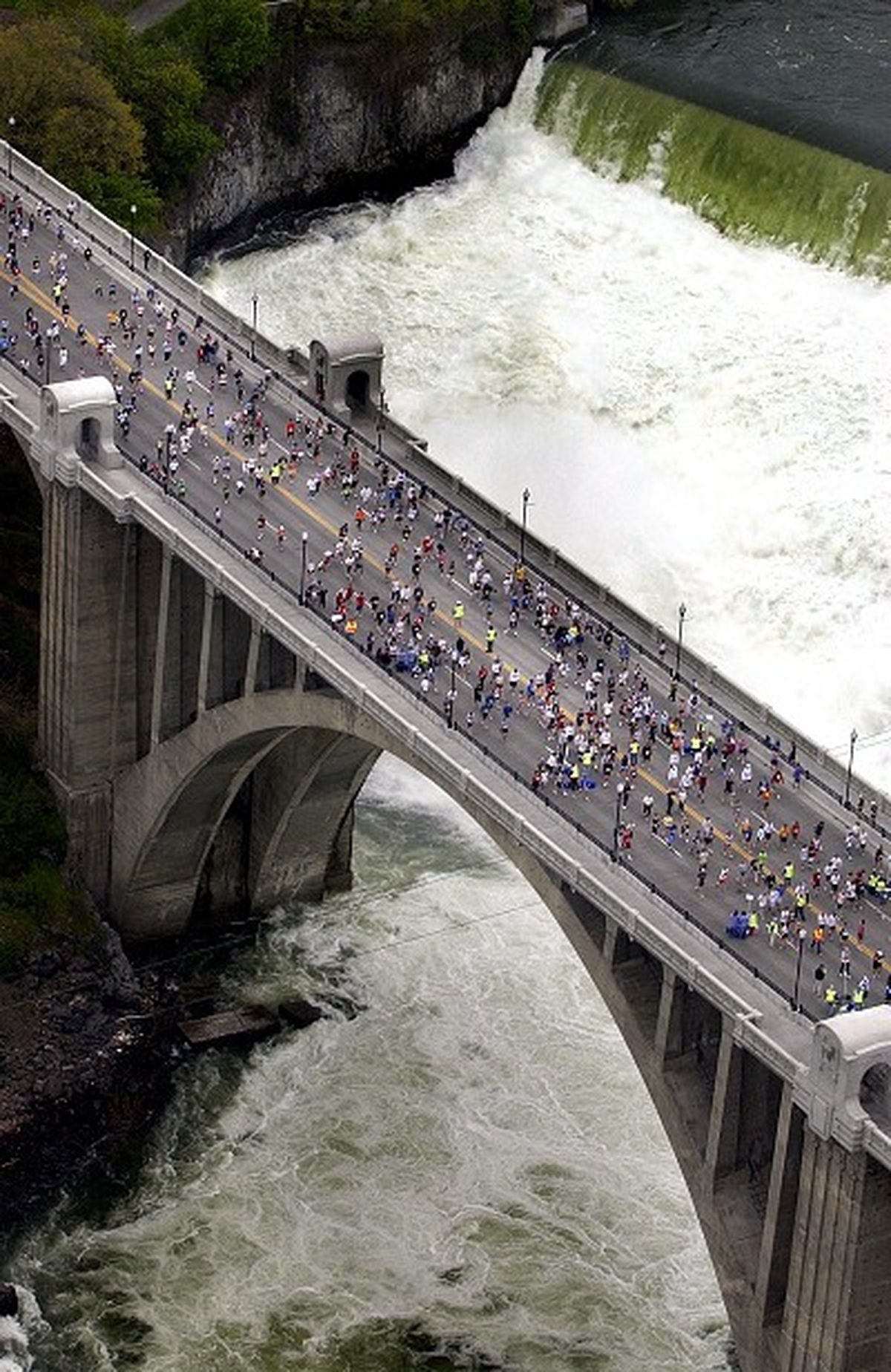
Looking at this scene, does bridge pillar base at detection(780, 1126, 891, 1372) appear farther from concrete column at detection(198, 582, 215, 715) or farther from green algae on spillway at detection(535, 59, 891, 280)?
green algae on spillway at detection(535, 59, 891, 280)

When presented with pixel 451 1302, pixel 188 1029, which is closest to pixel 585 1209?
pixel 451 1302

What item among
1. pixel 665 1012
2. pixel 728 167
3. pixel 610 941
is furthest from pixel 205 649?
pixel 728 167

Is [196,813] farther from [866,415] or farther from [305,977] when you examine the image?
[866,415]

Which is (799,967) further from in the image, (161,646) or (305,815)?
(305,815)

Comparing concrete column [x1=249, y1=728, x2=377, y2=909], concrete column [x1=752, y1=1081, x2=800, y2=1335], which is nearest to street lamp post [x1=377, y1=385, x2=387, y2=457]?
concrete column [x1=249, y1=728, x2=377, y2=909]

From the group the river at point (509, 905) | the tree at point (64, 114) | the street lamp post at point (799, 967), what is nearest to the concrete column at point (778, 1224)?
the street lamp post at point (799, 967)
